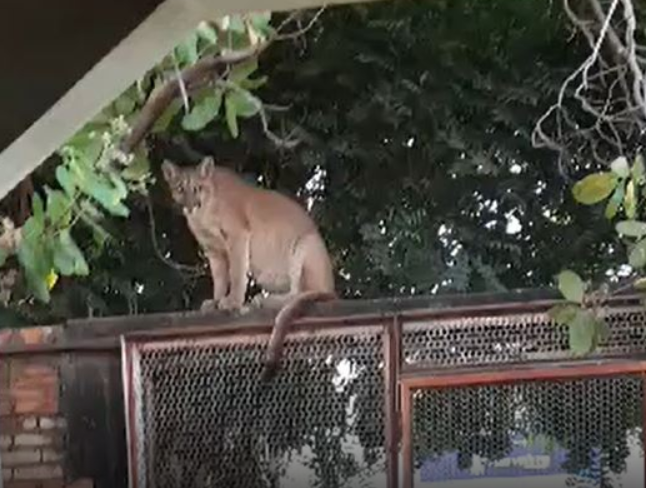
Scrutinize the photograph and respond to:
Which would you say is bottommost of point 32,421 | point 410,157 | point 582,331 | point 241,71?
point 32,421

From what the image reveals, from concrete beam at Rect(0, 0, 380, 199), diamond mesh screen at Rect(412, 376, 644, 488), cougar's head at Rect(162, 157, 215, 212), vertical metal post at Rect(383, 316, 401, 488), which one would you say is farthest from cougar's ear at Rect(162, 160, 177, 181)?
concrete beam at Rect(0, 0, 380, 199)

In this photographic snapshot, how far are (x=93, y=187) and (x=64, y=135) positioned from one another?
1469 mm

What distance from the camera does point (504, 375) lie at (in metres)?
2.16

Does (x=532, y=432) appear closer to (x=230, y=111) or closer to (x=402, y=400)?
(x=402, y=400)

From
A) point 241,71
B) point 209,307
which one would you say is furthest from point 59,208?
point 241,71

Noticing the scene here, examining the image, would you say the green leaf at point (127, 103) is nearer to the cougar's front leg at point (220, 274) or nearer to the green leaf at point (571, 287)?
the cougar's front leg at point (220, 274)

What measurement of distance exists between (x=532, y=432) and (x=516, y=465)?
7 centimetres

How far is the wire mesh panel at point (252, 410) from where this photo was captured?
2.22 metres

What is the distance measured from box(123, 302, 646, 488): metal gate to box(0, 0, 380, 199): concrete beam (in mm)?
1417

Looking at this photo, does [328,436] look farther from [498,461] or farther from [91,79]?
[91,79]

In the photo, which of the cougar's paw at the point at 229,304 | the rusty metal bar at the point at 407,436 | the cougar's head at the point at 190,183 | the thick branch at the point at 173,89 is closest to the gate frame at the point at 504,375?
the rusty metal bar at the point at 407,436

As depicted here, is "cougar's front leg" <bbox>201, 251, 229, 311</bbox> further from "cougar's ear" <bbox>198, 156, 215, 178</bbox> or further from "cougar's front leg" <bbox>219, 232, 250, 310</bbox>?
"cougar's ear" <bbox>198, 156, 215, 178</bbox>

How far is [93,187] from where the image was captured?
2.25 metres

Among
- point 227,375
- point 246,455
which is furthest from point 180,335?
point 246,455
